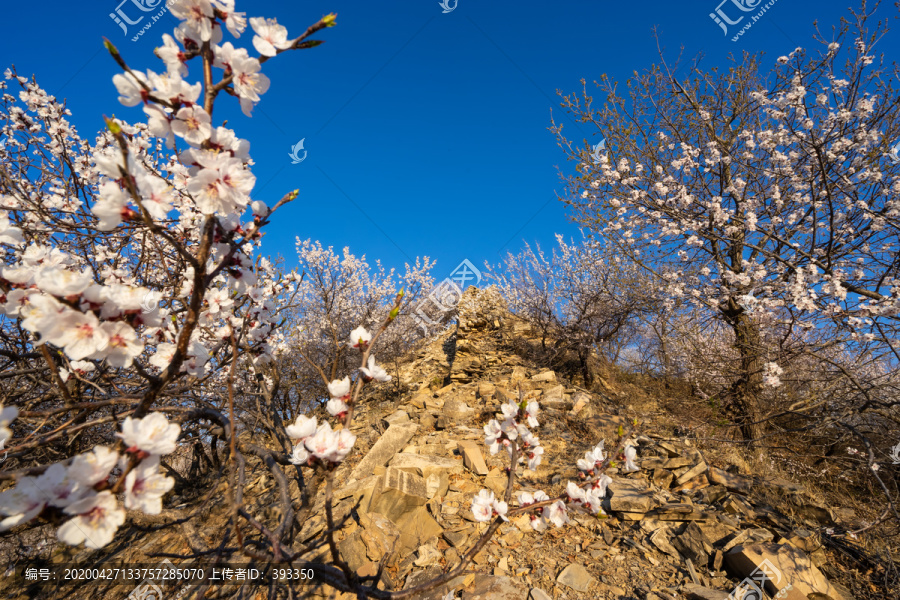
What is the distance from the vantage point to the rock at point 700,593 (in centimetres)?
258

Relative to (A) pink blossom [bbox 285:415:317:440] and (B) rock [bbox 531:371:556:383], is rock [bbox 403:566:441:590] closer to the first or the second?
(A) pink blossom [bbox 285:415:317:440]

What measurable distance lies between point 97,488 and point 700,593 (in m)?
3.74

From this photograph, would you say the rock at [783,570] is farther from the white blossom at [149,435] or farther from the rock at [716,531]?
the white blossom at [149,435]

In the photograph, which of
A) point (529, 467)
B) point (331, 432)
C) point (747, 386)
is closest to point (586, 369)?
point (747, 386)

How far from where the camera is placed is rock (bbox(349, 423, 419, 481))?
13.9 ft

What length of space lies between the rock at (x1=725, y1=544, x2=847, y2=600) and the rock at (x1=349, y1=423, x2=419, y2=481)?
3550 millimetres

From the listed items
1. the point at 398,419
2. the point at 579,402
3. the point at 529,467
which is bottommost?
the point at 529,467

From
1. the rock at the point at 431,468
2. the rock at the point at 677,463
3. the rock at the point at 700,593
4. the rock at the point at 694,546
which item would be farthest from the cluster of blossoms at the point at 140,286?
the rock at the point at 677,463

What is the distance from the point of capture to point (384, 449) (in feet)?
14.8

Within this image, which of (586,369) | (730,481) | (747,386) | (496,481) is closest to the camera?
(496,481)

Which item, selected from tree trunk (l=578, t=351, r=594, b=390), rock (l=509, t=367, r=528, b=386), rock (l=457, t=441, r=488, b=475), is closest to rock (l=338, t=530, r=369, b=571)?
rock (l=457, t=441, r=488, b=475)

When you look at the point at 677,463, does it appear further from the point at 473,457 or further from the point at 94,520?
the point at 94,520

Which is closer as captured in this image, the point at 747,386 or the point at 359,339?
the point at 359,339

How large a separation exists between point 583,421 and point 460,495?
2455 mm
